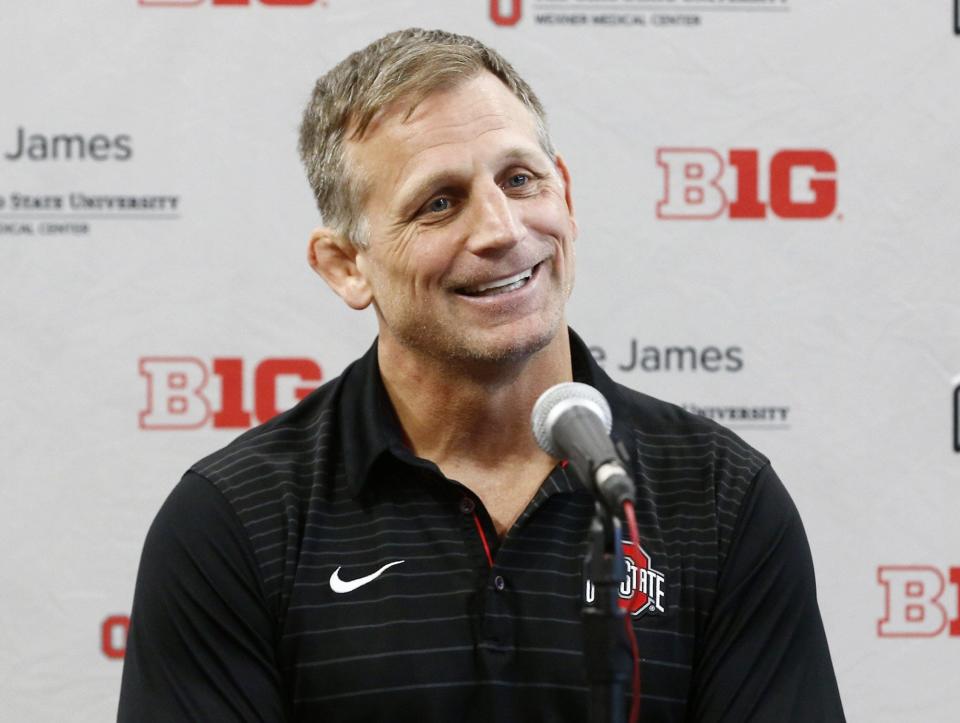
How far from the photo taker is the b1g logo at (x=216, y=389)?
8.18 feet

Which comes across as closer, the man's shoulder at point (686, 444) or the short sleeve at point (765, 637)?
the short sleeve at point (765, 637)

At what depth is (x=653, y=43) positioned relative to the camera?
255 centimetres

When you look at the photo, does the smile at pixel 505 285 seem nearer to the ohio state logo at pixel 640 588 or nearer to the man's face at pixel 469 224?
the man's face at pixel 469 224

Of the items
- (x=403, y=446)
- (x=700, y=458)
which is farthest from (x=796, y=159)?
(x=403, y=446)

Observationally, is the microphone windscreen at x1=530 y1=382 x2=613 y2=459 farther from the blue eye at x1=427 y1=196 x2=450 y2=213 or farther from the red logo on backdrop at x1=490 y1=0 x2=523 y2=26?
the red logo on backdrop at x1=490 y1=0 x2=523 y2=26

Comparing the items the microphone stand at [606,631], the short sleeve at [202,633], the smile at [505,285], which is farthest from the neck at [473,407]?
the microphone stand at [606,631]

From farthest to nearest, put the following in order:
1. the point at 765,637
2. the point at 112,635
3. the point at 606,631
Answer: the point at 112,635 < the point at 765,637 < the point at 606,631

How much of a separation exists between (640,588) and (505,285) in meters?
0.43

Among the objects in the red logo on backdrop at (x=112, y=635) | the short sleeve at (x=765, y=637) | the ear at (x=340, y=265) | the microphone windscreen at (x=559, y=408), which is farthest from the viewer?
the red logo on backdrop at (x=112, y=635)

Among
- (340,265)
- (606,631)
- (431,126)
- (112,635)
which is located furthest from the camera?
(112,635)

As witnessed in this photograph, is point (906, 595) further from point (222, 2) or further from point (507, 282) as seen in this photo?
point (222, 2)

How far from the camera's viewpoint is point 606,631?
3.65 feet

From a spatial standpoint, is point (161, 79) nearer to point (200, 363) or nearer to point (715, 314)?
point (200, 363)

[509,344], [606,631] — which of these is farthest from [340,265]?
[606,631]
